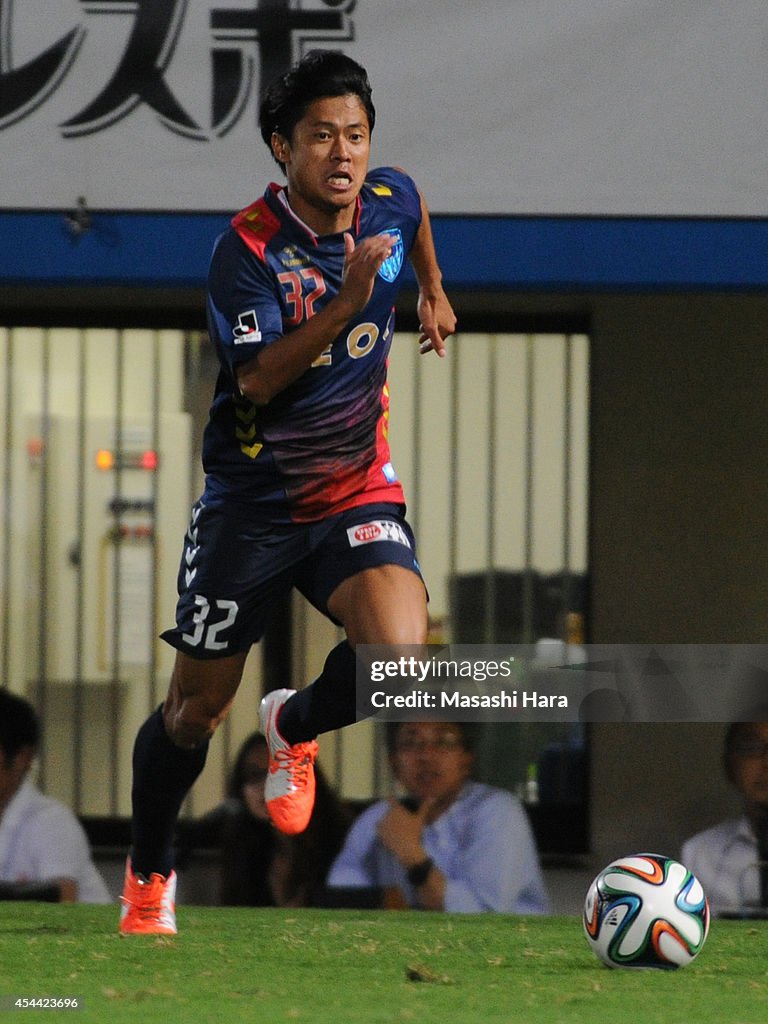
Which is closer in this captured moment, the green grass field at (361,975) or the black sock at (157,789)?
the green grass field at (361,975)

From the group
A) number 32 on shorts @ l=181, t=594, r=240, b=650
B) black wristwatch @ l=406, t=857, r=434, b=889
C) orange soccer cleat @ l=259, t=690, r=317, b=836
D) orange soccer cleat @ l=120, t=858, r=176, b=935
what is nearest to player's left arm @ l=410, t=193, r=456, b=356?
number 32 on shorts @ l=181, t=594, r=240, b=650

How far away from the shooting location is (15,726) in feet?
21.6

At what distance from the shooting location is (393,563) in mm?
4105

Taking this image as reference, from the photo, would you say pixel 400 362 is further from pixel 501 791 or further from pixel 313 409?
pixel 313 409

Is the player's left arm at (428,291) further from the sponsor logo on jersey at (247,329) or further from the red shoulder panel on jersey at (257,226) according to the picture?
the sponsor logo on jersey at (247,329)

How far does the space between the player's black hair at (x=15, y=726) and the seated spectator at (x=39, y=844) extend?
0.12ft

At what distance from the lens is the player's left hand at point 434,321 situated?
4.41 meters

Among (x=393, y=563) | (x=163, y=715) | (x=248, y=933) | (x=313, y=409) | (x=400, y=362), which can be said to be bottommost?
(x=248, y=933)

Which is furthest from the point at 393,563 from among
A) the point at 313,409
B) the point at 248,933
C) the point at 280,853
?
the point at 280,853

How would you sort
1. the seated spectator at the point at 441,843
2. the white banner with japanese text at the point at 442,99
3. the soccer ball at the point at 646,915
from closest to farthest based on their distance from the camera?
the soccer ball at the point at 646,915 → the white banner with japanese text at the point at 442,99 → the seated spectator at the point at 441,843

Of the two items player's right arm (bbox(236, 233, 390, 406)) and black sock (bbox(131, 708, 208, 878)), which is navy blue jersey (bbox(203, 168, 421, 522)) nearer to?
player's right arm (bbox(236, 233, 390, 406))

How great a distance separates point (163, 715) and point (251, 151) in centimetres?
204

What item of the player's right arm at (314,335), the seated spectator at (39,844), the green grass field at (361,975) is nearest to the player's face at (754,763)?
the green grass field at (361,975)

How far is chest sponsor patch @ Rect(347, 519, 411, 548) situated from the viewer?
13.6 feet
